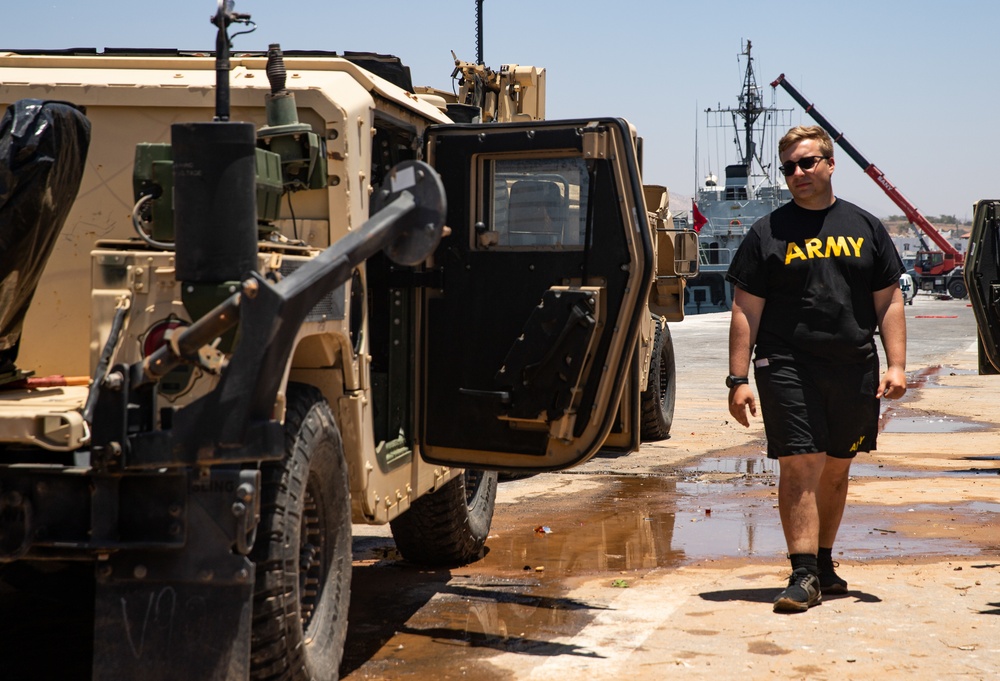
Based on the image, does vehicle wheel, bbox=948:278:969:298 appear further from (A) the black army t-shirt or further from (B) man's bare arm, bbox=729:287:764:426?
(B) man's bare arm, bbox=729:287:764:426

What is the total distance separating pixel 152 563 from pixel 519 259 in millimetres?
2178

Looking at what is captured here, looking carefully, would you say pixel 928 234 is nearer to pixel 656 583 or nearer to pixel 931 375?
pixel 931 375

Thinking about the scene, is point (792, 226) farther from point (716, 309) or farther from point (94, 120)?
point (716, 309)

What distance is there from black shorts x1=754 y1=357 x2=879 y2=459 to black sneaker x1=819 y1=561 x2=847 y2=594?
522 mm

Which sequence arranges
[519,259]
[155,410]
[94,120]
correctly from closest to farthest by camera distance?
[155,410] < [94,120] < [519,259]

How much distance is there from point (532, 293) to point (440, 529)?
1739 mm

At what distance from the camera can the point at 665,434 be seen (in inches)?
480

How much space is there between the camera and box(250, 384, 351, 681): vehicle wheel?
3762mm

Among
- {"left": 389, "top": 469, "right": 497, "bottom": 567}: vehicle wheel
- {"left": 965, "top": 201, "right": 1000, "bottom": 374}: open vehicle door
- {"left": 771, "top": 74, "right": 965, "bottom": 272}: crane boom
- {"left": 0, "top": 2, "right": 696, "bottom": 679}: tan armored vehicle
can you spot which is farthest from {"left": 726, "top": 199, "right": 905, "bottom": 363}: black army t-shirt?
{"left": 771, "top": 74, "right": 965, "bottom": 272}: crane boom

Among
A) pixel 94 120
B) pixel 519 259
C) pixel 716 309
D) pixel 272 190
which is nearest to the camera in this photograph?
pixel 272 190

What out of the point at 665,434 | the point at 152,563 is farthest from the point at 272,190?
the point at 665,434

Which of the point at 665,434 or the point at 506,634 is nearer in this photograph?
the point at 506,634

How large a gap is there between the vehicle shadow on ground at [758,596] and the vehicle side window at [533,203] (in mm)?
1767

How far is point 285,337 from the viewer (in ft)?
11.1
